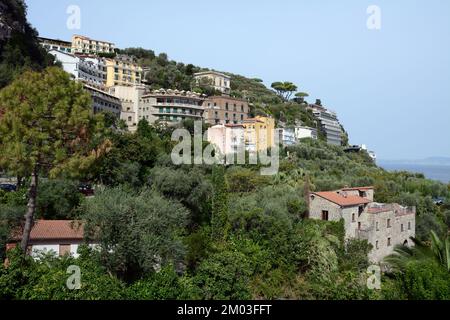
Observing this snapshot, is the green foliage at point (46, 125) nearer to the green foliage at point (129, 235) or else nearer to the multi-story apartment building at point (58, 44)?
the green foliage at point (129, 235)

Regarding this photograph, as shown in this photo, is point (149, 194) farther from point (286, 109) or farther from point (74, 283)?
point (286, 109)

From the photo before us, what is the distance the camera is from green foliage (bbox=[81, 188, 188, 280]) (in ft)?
57.5

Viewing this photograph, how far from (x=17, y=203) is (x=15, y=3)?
1780 inches

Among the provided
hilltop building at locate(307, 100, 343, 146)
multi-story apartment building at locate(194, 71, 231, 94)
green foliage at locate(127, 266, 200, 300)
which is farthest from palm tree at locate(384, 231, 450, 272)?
hilltop building at locate(307, 100, 343, 146)

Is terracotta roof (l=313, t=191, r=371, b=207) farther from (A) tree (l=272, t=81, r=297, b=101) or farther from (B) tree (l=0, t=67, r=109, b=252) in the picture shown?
(A) tree (l=272, t=81, r=297, b=101)

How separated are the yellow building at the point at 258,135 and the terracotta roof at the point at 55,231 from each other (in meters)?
34.8

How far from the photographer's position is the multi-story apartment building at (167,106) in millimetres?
65188

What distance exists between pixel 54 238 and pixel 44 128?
5.70m

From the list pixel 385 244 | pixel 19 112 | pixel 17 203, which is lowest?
pixel 385 244

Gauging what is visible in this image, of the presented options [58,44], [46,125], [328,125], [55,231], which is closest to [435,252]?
[46,125]

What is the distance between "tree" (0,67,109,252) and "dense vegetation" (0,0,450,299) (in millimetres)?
125

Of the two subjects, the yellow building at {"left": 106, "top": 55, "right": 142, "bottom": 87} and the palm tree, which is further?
the yellow building at {"left": 106, "top": 55, "right": 142, "bottom": 87}

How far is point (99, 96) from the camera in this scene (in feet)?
195
